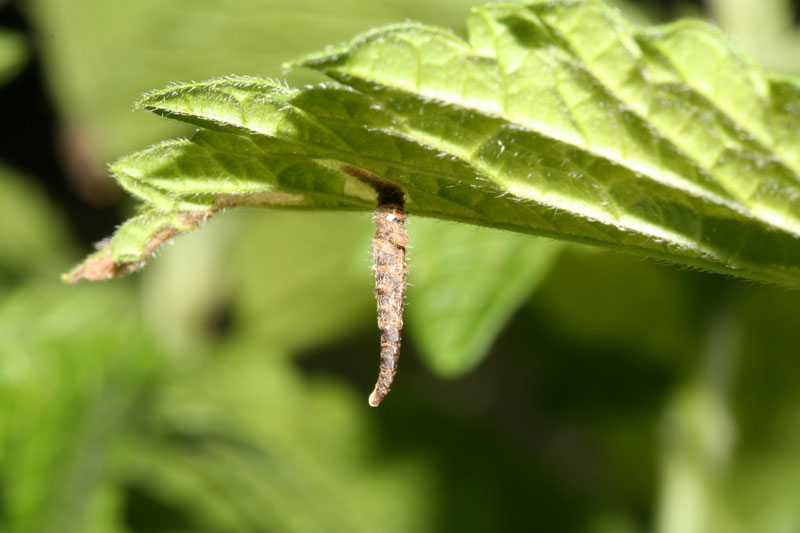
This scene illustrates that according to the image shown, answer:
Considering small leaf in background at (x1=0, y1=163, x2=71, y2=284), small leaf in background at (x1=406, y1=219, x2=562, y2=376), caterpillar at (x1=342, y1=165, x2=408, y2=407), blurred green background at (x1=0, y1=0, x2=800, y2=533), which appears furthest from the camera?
small leaf in background at (x1=0, y1=163, x2=71, y2=284)

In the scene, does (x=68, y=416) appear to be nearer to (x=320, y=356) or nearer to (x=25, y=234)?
(x=25, y=234)

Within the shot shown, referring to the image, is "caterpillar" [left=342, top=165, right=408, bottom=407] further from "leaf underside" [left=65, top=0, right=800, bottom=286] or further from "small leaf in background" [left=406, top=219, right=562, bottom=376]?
"small leaf in background" [left=406, top=219, right=562, bottom=376]

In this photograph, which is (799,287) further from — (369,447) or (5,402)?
(369,447)

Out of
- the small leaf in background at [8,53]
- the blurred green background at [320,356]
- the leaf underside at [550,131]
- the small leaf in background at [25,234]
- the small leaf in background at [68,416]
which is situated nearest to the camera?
the leaf underside at [550,131]

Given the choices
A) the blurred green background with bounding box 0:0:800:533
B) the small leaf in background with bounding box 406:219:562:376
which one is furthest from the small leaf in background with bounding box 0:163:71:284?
the small leaf in background with bounding box 406:219:562:376

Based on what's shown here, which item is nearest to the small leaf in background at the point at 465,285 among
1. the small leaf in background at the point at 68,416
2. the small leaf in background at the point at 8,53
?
the small leaf in background at the point at 68,416

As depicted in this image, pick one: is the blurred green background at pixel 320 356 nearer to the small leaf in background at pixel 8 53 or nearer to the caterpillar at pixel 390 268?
the small leaf in background at pixel 8 53

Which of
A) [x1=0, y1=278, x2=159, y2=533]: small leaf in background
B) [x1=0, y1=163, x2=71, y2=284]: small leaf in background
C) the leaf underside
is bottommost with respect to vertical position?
[x1=0, y1=278, x2=159, y2=533]: small leaf in background
